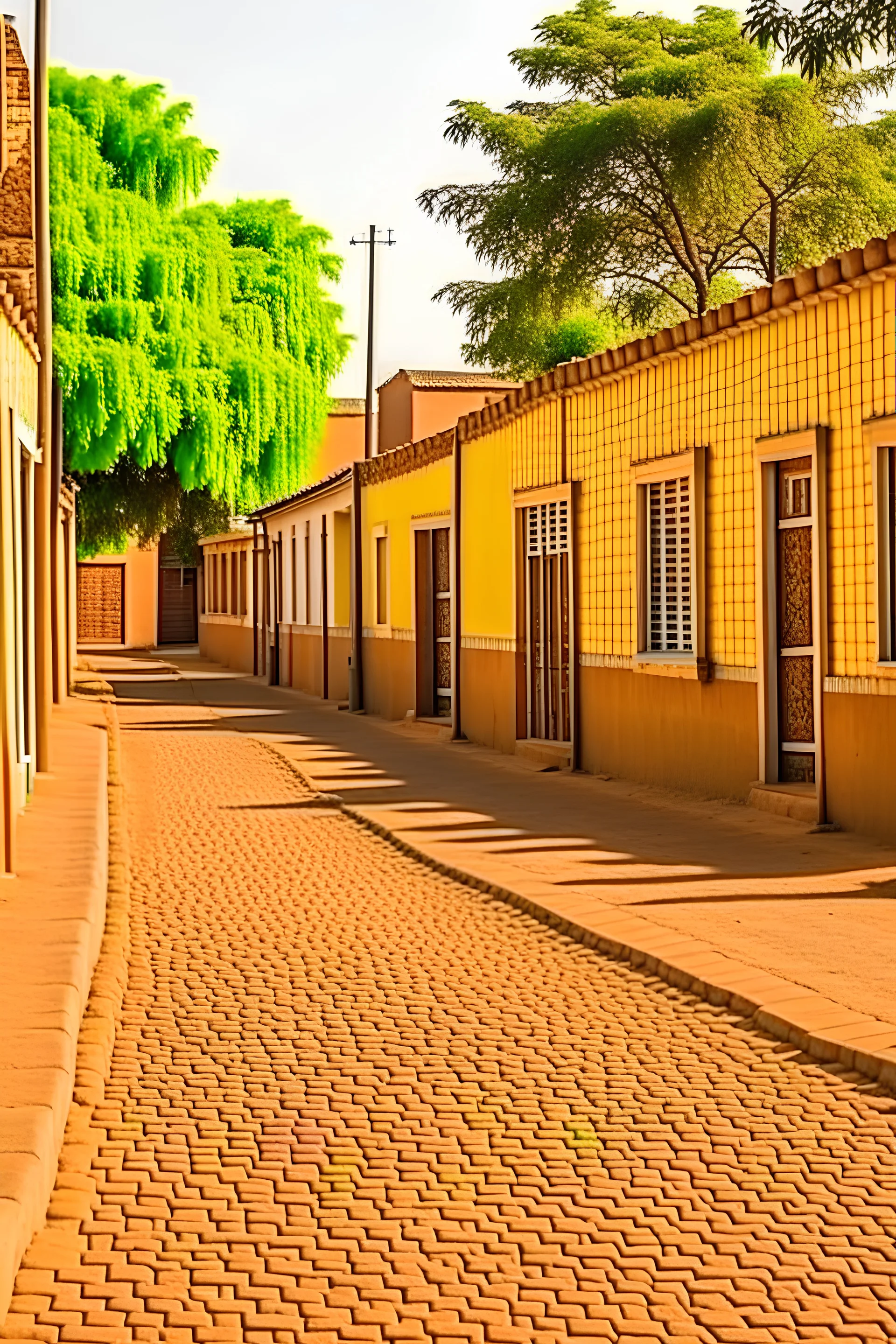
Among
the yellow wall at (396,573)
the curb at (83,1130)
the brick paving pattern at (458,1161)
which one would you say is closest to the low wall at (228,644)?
the yellow wall at (396,573)

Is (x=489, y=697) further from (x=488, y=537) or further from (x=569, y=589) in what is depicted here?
(x=569, y=589)

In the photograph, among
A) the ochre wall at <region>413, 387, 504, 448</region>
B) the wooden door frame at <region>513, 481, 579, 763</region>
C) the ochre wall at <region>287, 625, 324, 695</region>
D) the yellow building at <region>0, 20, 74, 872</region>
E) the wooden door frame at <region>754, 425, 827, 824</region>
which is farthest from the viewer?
the ochre wall at <region>413, 387, 504, 448</region>

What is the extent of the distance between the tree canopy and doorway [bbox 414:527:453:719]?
19.6 m

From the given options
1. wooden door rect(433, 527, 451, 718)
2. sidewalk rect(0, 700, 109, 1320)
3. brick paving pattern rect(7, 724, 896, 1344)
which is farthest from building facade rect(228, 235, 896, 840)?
sidewalk rect(0, 700, 109, 1320)

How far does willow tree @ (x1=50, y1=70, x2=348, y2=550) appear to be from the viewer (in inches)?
1083

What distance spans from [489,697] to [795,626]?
22.0 feet

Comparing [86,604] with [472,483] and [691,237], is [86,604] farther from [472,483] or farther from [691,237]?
[472,483]

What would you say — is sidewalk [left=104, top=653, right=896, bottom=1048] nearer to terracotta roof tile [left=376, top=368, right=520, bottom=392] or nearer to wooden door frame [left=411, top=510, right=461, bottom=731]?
wooden door frame [left=411, top=510, right=461, bottom=731]

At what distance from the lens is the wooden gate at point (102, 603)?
4947cm

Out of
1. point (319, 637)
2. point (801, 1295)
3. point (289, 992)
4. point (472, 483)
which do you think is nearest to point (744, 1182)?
point (801, 1295)

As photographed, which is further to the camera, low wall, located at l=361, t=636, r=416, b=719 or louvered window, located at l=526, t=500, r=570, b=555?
low wall, located at l=361, t=636, r=416, b=719

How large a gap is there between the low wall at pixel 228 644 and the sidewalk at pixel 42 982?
88.5ft

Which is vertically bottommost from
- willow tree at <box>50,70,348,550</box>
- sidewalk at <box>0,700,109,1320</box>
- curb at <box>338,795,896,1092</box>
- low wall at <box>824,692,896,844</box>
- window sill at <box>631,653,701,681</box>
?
curb at <box>338,795,896,1092</box>

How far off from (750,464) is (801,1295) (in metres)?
8.97
